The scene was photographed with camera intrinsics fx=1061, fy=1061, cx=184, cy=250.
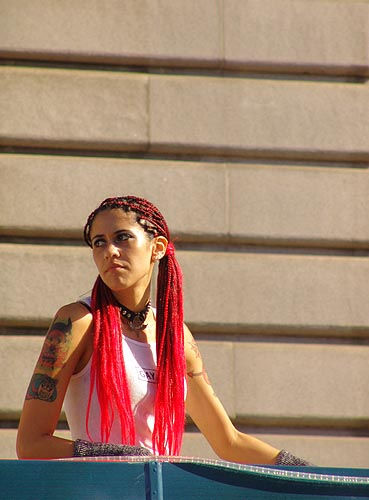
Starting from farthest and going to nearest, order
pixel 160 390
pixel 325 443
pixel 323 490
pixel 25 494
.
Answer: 1. pixel 325 443
2. pixel 160 390
3. pixel 323 490
4. pixel 25 494

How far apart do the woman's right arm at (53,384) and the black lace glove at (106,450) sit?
3.2 inches

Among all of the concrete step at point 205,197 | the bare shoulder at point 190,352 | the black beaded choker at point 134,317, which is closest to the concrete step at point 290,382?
the concrete step at point 205,197

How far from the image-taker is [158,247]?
16.7 ft

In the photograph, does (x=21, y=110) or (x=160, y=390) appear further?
(x=21, y=110)

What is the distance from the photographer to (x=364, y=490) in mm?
3713

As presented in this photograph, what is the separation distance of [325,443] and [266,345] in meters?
0.80

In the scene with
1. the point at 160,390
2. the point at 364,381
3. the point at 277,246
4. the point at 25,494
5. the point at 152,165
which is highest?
the point at 152,165

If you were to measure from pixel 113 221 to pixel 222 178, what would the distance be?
2.94 m

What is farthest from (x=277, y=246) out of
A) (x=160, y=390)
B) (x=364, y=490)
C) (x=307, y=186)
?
(x=364, y=490)

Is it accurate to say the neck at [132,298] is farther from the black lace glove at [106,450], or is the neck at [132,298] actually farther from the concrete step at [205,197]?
the concrete step at [205,197]

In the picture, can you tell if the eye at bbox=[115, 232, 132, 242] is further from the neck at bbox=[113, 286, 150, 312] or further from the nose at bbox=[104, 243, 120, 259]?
the neck at bbox=[113, 286, 150, 312]

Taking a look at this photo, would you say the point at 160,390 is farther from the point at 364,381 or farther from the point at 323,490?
the point at 364,381

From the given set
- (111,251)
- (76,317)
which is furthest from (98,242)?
(76,317)

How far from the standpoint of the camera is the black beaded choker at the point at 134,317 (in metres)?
4.88
